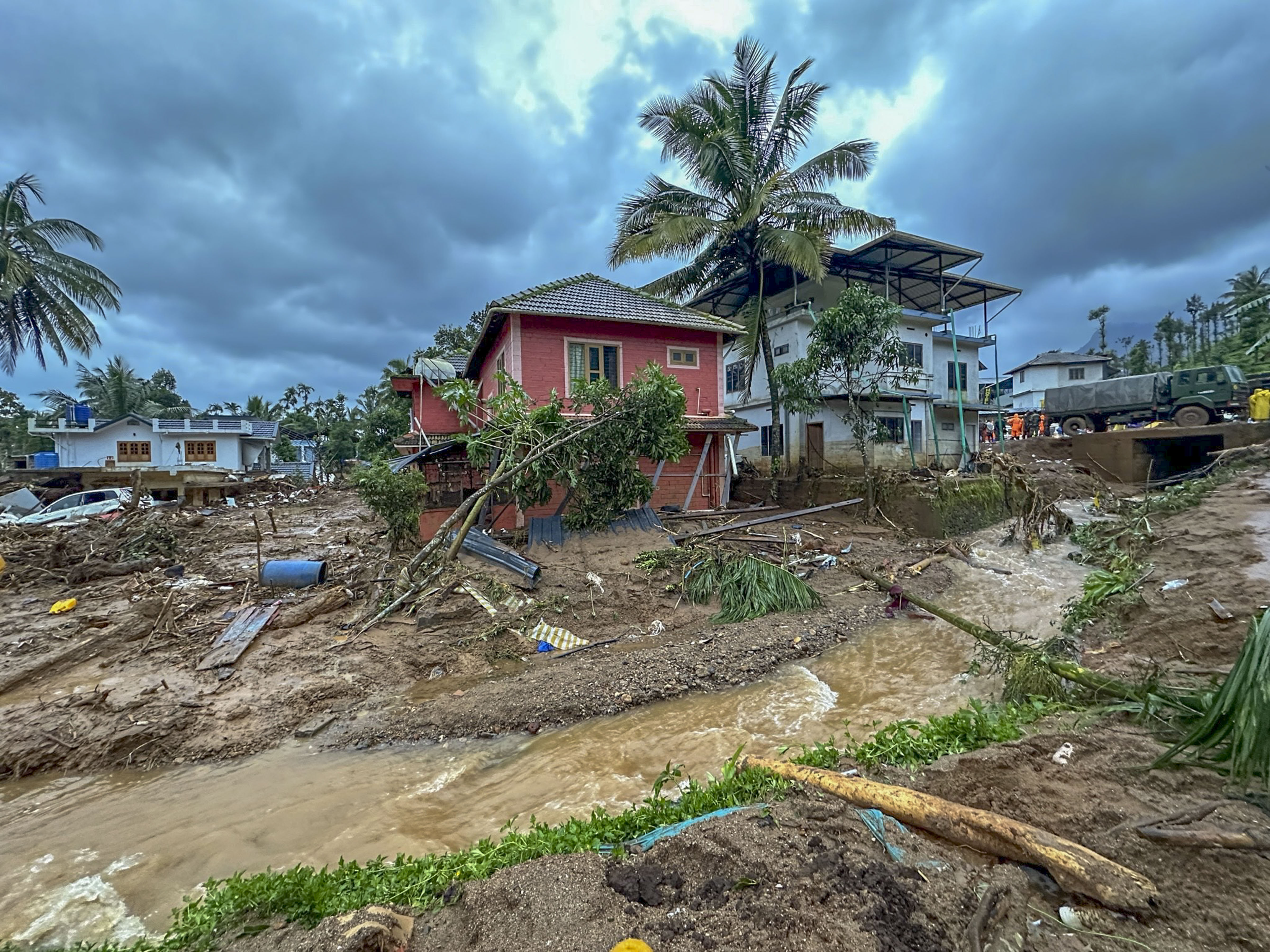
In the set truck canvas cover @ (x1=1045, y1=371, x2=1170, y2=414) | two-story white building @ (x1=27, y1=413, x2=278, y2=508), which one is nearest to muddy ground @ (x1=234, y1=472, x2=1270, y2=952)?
truck canvas cover @ (x1=1045, y1=371, x2=1170, y2=414)

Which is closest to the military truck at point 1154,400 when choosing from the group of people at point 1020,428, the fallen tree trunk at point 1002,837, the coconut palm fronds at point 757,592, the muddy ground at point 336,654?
the group of people at point 1020,428

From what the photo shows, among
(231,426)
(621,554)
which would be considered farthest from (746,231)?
(231,426)

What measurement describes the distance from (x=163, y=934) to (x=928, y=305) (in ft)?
108

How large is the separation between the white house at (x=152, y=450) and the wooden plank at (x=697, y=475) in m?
26.6

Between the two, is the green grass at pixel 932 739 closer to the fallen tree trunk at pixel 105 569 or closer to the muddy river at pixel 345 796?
the muddy river at pixel 345 796

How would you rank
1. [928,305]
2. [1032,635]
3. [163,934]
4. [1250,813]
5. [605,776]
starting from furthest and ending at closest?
[928,305]
[1032,635]
[605,776]
[163,934]
[1250,813]

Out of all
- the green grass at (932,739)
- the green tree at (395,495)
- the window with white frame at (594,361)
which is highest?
the window with white frame at (594,361)

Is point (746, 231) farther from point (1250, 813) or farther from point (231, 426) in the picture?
point (231, 426)

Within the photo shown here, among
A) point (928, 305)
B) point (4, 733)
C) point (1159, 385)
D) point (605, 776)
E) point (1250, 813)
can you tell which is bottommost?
point (605, 776)

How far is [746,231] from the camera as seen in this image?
62.6 feet

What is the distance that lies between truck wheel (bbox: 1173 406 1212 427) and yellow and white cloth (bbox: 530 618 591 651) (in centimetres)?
2606

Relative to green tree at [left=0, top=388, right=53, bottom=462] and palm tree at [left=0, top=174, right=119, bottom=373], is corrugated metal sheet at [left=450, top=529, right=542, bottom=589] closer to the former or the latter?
palm tree at [left=0, top=174, right=119, bottom=373]

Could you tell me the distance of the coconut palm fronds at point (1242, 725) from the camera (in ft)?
9.40

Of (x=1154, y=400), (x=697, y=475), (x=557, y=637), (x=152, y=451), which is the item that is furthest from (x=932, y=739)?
(x=152, y=451)
